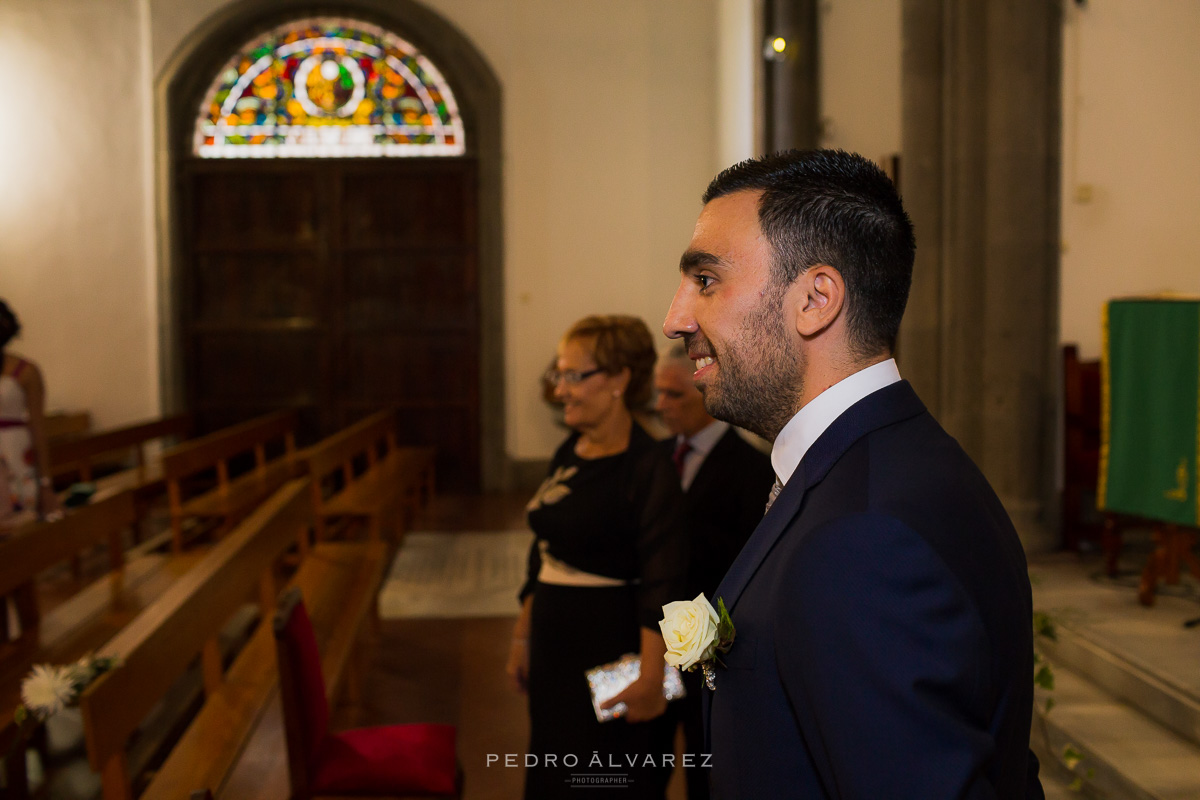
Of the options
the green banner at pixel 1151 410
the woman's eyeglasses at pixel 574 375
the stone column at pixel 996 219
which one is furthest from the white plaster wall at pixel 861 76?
the woman's eyeglasses at pixel 574 375

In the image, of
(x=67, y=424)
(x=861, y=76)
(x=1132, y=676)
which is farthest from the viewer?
(x=67, y=424)

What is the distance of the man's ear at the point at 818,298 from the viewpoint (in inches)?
40.9

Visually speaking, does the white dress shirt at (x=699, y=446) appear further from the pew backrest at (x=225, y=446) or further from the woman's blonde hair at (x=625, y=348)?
the pew backrest at (x=225, y=446)

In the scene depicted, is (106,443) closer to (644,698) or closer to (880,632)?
(644,698)

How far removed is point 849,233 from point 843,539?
1.18ft

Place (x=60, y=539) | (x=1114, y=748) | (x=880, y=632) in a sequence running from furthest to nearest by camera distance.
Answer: (x=60, y=539) → (x=1114, y=748) → (x=880, y=632)

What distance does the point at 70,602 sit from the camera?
4.22 metres

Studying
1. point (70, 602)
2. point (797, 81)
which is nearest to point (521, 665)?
point (70, 602)

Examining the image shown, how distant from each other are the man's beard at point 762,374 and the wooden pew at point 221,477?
16.3 ft

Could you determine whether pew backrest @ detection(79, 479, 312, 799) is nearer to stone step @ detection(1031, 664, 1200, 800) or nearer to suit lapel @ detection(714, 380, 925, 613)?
suit lapel @ detection(714, 380, 925, 613)

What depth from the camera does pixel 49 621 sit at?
3.93m

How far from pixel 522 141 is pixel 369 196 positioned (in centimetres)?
165

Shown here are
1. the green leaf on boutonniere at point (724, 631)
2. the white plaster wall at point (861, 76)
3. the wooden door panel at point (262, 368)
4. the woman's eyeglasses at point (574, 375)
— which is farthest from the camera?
the wooden door panel at point (262, 368)

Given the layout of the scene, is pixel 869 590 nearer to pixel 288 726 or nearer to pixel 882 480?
pixel 882 480
